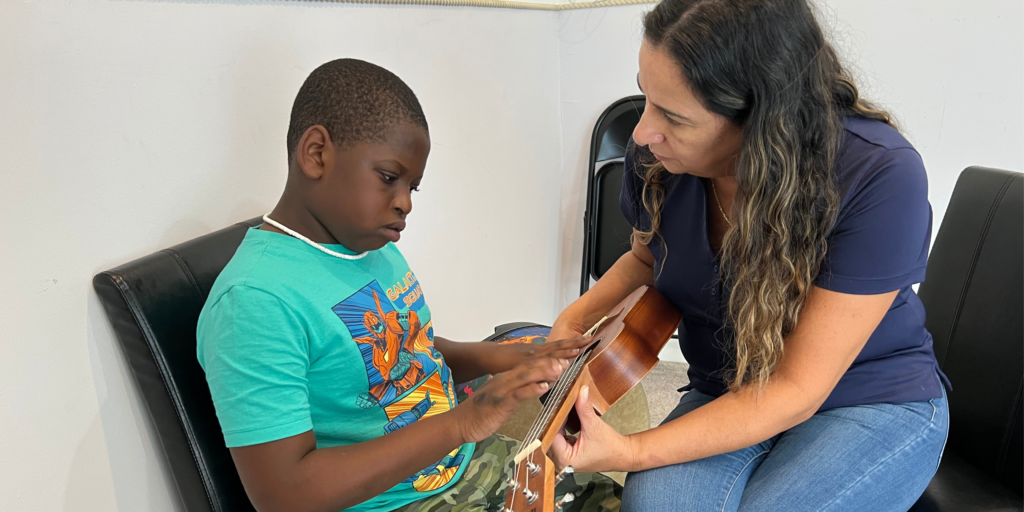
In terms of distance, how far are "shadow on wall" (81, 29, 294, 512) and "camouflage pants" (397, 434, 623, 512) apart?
366mm

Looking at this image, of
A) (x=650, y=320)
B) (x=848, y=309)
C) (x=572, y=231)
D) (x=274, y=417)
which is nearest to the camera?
(x=274, y=417)

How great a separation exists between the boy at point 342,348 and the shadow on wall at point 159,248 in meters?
0.15

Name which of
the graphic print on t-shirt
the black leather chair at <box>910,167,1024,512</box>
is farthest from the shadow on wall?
the black leather chair at <box>910,167,1024,512</box>

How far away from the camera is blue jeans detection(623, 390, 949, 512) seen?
0.95 metres

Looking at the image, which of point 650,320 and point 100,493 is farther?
point 650,320

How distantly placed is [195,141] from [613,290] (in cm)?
80

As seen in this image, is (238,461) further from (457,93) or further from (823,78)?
(457,93)

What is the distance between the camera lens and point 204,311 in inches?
33.3

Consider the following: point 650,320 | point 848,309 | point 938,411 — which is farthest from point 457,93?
point 938,411

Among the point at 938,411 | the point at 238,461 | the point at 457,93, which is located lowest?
the point at 938,411

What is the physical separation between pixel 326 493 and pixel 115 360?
341mm

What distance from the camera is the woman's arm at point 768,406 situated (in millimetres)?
938

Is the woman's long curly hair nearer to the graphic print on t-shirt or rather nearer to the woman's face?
the woman's face

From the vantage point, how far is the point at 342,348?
0.91 meters
